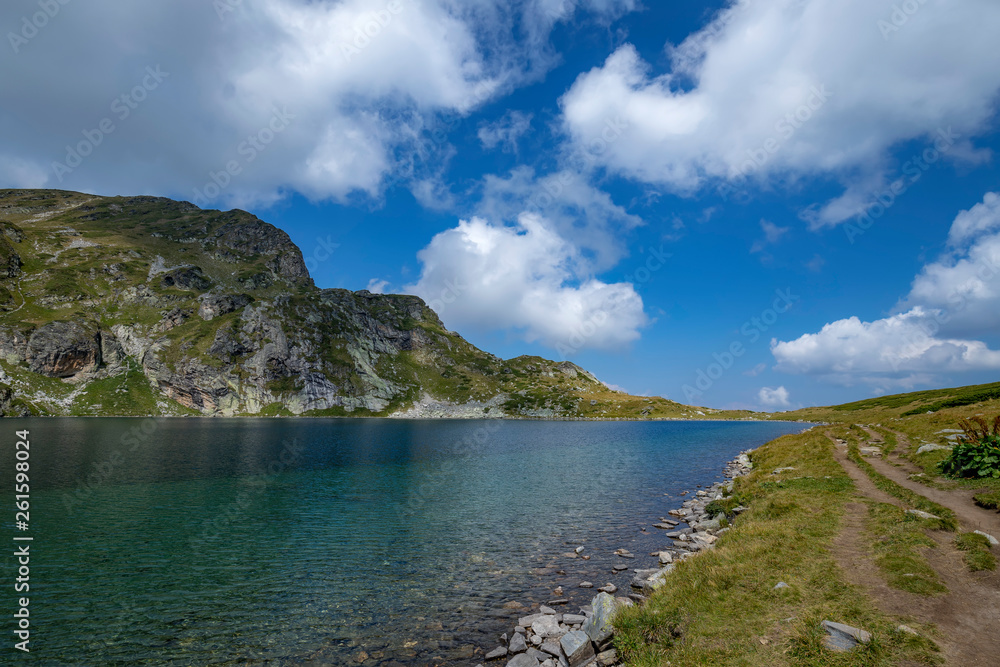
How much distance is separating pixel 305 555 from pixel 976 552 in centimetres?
3704

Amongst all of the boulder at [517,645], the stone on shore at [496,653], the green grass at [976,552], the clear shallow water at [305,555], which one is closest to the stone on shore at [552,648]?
the boulder at [517,645]

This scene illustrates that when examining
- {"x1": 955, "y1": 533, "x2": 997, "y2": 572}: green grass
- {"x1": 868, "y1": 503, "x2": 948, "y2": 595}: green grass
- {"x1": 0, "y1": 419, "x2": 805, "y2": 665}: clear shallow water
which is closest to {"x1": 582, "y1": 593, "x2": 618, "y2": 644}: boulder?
{"x1": 0, "y1": 419, "x2": 805, "y2": 665}: clear shallow water

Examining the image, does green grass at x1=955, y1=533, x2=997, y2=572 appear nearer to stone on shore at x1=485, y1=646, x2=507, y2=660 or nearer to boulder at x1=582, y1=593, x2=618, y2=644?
boulder at x1=582, y1=593, x2=618, y2=644

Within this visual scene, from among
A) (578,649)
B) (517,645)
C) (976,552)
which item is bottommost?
(517,645)

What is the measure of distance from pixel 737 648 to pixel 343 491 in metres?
50.1

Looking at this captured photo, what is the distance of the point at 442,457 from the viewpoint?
89562 millimetres

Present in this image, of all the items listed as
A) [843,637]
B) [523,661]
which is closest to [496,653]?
[523,661]

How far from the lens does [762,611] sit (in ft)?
46.5

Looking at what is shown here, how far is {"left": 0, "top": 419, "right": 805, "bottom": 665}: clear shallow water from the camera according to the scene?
1923 cm

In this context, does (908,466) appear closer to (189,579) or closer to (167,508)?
(189,579)

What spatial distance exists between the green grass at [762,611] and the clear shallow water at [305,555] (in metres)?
7.20

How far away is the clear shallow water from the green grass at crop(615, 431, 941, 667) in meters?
7.20

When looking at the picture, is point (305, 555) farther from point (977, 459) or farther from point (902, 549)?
point (977, 459)

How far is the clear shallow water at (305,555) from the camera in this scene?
63.1ft
